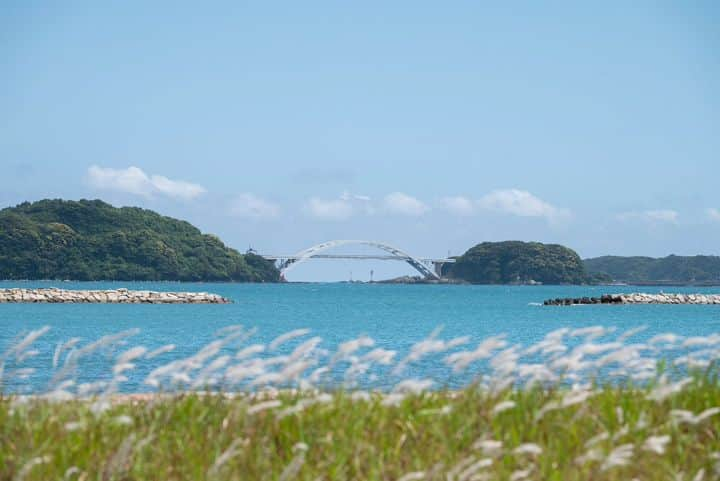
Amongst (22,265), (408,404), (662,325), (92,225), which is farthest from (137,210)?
(408,404)

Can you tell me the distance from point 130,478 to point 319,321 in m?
60.9

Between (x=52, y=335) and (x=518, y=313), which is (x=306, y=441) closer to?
(x=52, y=335)

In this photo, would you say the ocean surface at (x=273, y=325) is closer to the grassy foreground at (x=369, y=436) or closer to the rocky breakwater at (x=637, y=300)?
the rocky breakwater at (x=637, y=300)

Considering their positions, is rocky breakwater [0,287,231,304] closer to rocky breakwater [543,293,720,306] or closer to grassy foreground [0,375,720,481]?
rocky breakwater [543,293,720,306]

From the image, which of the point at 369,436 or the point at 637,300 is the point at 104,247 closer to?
the point at 637,300

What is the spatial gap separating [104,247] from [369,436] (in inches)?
6956

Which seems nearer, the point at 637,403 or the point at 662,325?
the point at 637,403

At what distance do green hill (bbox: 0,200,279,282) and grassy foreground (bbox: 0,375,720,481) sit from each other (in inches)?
6726

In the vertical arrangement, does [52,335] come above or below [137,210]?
below

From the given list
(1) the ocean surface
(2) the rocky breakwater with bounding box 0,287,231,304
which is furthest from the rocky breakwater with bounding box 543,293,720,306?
(2) the rocky breakwater with bounding box 0,287,231,304

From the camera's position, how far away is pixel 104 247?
179750 millimetres

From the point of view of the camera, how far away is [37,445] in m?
7.88

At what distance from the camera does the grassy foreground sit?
743 cm

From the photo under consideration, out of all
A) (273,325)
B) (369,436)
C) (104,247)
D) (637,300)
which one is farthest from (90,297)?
(104,247)
